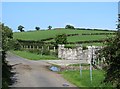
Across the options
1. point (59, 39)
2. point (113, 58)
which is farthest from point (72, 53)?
point (113, 58)

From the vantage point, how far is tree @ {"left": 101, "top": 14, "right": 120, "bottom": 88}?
575 inches

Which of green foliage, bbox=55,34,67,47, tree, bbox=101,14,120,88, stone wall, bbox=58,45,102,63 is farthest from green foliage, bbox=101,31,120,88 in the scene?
green foliage, bbox=55,34,67,47

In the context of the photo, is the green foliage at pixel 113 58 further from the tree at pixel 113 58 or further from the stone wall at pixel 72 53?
the stone wall at pixel 72 53

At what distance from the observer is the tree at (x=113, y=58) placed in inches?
575

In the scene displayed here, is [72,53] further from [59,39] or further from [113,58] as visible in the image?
[113,58]

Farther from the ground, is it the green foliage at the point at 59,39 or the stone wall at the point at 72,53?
the green foliage at the point at 59,39

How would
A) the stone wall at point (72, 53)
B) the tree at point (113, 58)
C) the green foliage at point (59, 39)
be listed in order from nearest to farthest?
the tree at point (113, 58) → the stone wall at point (72, 53) → the green foliage at point (59, 39)

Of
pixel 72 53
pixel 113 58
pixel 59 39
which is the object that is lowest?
pixel 72 53

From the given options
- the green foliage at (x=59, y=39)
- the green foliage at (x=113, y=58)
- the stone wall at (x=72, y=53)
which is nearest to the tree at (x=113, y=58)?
the green foliage at (x=113, y=58)

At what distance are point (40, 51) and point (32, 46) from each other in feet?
33.6

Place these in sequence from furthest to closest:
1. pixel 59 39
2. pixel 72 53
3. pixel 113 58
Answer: pixel 59 39, pixel 72 53, pixel 113 58

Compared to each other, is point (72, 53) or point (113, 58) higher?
point (113, 58)

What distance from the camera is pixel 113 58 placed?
14.7 metres

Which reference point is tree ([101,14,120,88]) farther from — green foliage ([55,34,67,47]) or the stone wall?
green foliage ([55,34,67,47])
